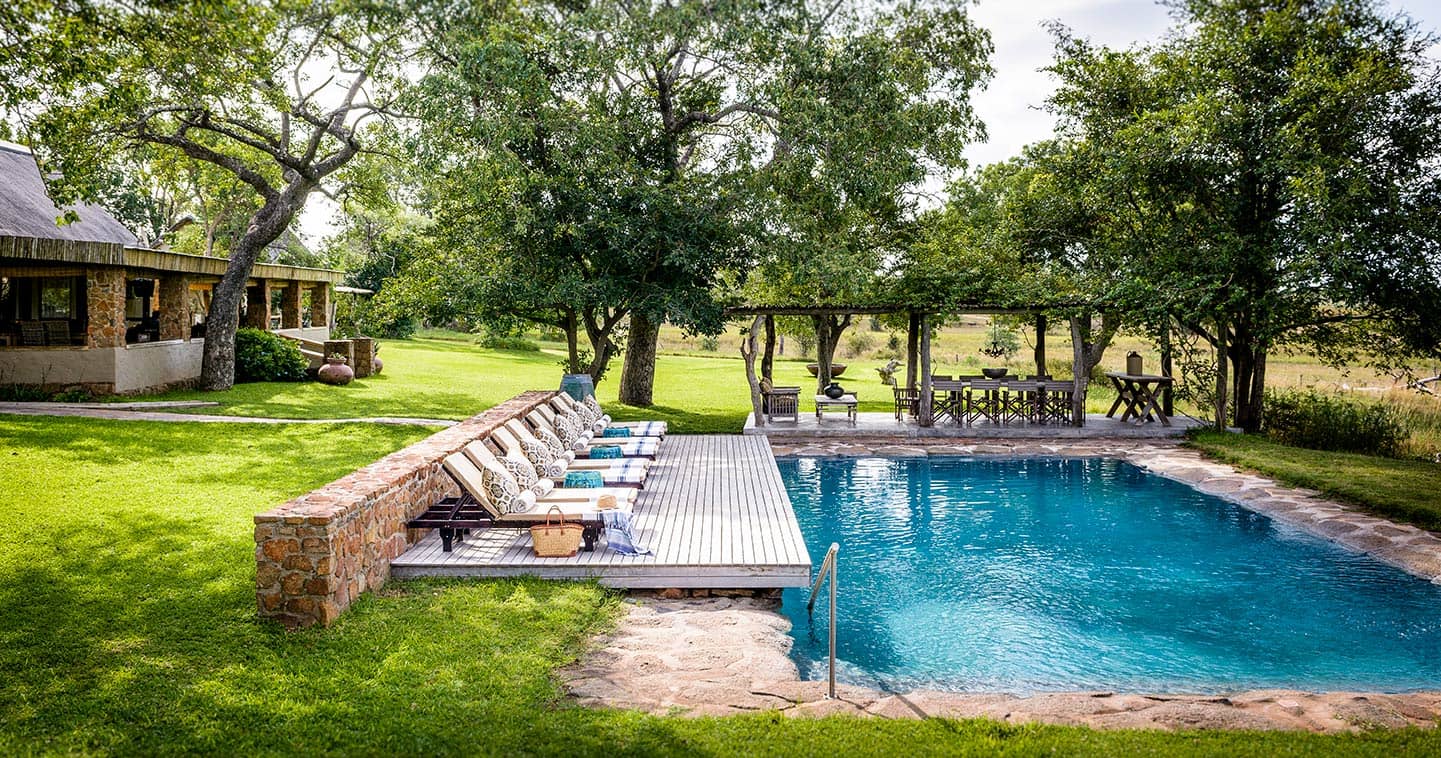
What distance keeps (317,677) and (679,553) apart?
3125 millimetres

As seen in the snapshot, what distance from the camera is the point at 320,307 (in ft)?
98.4

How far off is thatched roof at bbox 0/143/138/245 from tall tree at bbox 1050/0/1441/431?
19.7 m

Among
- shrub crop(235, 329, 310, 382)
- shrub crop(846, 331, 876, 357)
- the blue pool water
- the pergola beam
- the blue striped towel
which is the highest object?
the pergola beam

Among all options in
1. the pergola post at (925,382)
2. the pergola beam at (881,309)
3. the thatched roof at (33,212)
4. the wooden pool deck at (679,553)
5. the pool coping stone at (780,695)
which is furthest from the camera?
the pergola post at (925,382)

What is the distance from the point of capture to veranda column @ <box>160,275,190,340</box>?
2030cm

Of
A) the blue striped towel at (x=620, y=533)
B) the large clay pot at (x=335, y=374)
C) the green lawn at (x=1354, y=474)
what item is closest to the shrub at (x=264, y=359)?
the large clay pot at (x=335, y=374)

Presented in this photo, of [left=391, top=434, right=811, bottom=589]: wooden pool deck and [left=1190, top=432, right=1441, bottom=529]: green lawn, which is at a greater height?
[left=1190, top=432, right=1441, bottom=529]: green lawn

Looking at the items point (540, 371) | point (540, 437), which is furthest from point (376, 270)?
point (540, 437)

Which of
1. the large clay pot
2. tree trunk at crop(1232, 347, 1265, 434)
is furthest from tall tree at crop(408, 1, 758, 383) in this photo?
tree trunk at crop(1232, 347, 1265, 434)

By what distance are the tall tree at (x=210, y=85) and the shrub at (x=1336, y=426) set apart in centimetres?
1672

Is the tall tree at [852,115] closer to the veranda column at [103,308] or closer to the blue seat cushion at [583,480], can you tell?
the blue seat cushion at [583,480]

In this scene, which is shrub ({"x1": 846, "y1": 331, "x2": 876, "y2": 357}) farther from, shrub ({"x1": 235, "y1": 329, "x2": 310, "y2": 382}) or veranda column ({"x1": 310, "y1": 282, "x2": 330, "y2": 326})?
shrub ({"x1": 235, "y1": 329, "x2": 310, "y2": 382})

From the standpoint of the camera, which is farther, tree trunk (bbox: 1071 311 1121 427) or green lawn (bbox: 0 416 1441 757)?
tree trunk (bbox: 1071 311 1121 427)

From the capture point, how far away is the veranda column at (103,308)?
56.3 ft
